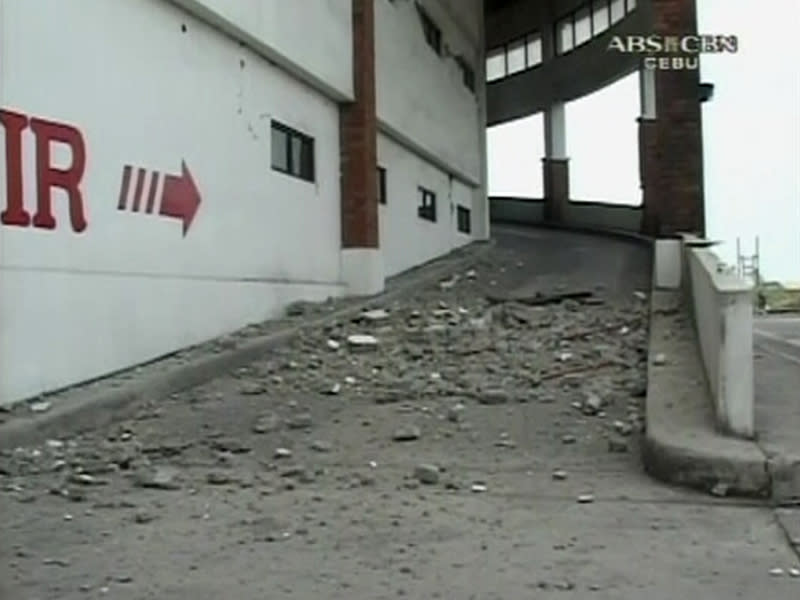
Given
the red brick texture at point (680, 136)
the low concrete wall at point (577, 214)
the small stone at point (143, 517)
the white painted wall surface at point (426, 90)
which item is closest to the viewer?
the small stone at point (143, 517)

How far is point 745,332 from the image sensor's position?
803 cm

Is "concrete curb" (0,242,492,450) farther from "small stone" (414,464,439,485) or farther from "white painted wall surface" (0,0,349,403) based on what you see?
"small stone" (414,464,439,485)

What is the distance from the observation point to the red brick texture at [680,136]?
17.5 metres

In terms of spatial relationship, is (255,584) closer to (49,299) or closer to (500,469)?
(500,469)

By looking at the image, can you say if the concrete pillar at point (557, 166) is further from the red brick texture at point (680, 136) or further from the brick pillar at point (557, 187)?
the red brick texture at point (680, 136)

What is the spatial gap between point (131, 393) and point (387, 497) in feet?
12.4

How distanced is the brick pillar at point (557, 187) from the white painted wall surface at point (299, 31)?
800 inches

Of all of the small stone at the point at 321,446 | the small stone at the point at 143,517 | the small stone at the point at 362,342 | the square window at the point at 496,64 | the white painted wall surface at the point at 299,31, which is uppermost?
the square window at the point at 496,64

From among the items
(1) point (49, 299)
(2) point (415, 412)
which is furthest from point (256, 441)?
(1) point (49, 299)

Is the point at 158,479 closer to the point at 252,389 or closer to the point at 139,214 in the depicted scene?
the point at 252,389

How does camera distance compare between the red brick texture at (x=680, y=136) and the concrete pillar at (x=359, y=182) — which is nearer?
the red brick texture at (x=680, y=136)

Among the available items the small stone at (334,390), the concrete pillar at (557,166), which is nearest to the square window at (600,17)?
the concrete pillar at (557,166)

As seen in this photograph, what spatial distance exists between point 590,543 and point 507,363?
252 inches

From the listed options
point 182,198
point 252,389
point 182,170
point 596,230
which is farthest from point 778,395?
point 596,230
